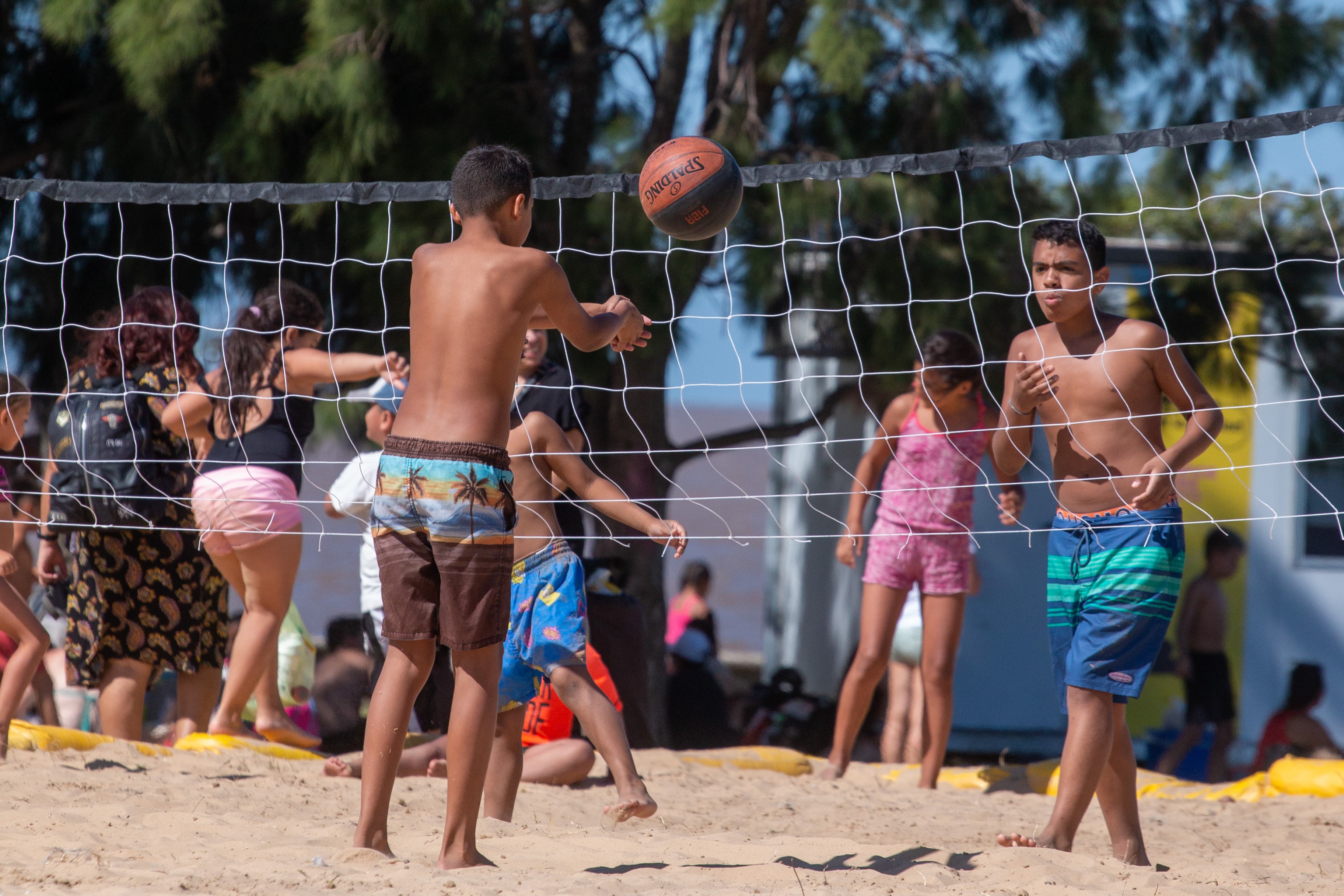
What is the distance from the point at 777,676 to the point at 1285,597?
3678 millimetres

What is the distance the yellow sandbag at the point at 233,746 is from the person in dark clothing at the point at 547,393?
1.22 metres

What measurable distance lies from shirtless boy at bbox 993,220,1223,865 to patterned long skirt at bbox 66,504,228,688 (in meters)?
2.77

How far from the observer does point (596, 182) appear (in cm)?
392

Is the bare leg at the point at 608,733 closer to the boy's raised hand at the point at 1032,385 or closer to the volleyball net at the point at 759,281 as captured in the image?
the boy's raised hand at the point at 1032,385

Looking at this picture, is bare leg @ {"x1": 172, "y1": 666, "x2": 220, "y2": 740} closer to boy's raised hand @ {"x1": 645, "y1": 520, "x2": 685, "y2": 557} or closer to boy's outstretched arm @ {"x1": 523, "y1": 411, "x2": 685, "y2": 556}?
boy's outstretched arm @ {"x1": 523, "y1": 411, "x2": 685, "y2": 556}

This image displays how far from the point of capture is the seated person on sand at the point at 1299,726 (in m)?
6.20

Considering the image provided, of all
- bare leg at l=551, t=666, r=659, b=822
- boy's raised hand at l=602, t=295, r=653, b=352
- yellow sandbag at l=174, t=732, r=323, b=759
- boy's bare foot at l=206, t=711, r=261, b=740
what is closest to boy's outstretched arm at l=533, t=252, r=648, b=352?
boy's raised hand at l=602, t=295, r=653, b=352

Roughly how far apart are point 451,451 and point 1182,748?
5.52 metres

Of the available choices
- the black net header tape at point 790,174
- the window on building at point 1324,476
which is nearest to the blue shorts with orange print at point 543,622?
the black net header tape at point 790,174

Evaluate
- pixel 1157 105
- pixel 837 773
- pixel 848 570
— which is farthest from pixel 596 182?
pixel 848 570

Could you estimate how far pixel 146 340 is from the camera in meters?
4.16

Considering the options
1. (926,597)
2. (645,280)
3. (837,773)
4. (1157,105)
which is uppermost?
(1157,105)

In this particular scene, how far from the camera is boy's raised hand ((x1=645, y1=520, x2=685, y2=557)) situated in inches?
124

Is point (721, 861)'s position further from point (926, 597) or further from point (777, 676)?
point (777, 676)
